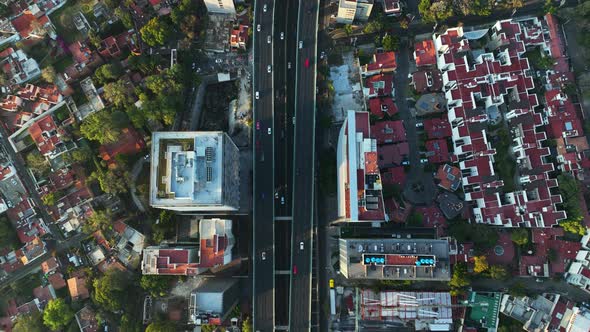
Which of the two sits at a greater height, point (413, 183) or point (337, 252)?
point (413, 183)

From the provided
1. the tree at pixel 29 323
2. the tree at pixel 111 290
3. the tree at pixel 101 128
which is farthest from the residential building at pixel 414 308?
the tree at pixel 29 323

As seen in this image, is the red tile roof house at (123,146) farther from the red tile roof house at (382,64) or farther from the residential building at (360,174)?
the red tile roof house at (382,64)

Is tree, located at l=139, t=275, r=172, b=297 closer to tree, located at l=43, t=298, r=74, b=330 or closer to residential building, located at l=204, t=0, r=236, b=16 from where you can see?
tree, located at l=43, t=298, r=74, b=330

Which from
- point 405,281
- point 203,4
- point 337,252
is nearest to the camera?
point 405,281

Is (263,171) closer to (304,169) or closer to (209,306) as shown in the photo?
(304,169)

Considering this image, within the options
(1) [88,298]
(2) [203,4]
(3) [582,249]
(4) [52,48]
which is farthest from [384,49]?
(1) [88,298]

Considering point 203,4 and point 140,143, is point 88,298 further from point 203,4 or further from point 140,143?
point 203,4

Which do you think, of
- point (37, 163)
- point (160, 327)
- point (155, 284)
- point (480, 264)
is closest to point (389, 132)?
point (480, 264)
